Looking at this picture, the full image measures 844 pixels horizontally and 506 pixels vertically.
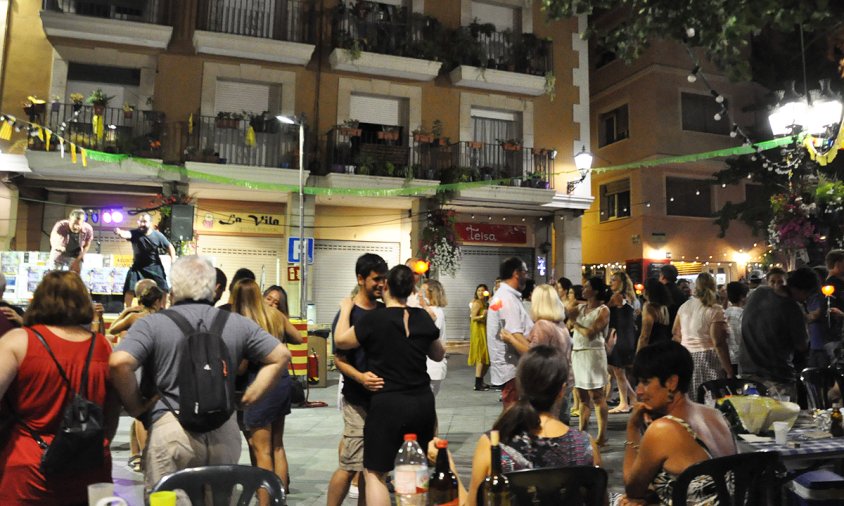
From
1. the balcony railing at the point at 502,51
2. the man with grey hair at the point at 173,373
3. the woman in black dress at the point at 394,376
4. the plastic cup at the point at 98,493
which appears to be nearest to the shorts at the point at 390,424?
the woman in black dress at the point at 394,376

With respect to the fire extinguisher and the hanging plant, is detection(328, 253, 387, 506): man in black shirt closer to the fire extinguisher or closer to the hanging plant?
the fire extinguisher

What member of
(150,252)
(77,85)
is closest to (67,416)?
(150,252)

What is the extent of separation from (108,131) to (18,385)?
12.5 meters

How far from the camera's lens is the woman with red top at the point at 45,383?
108 inches

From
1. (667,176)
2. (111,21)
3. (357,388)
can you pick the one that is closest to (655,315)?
(357,388)

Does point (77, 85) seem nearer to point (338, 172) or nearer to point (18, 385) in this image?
point (338, 172)

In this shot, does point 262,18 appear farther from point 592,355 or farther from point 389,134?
point 592,355

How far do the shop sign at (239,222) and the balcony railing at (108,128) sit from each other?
2.12 m

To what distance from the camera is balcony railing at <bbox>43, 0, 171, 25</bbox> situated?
14500 mm

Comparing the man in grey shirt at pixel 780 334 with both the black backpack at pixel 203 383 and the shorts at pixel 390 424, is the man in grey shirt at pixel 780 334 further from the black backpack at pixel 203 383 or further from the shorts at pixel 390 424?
the black backpack at pixel 203 383

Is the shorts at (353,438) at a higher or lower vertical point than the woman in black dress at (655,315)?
lower

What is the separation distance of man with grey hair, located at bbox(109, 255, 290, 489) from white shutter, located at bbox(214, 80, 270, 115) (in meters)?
12.8

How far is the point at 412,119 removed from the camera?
16.4 meters

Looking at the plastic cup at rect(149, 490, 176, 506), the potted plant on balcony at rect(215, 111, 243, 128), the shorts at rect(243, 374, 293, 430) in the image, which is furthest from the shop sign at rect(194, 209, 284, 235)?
the plastic cup at rect(149, 490, 176, 506)
